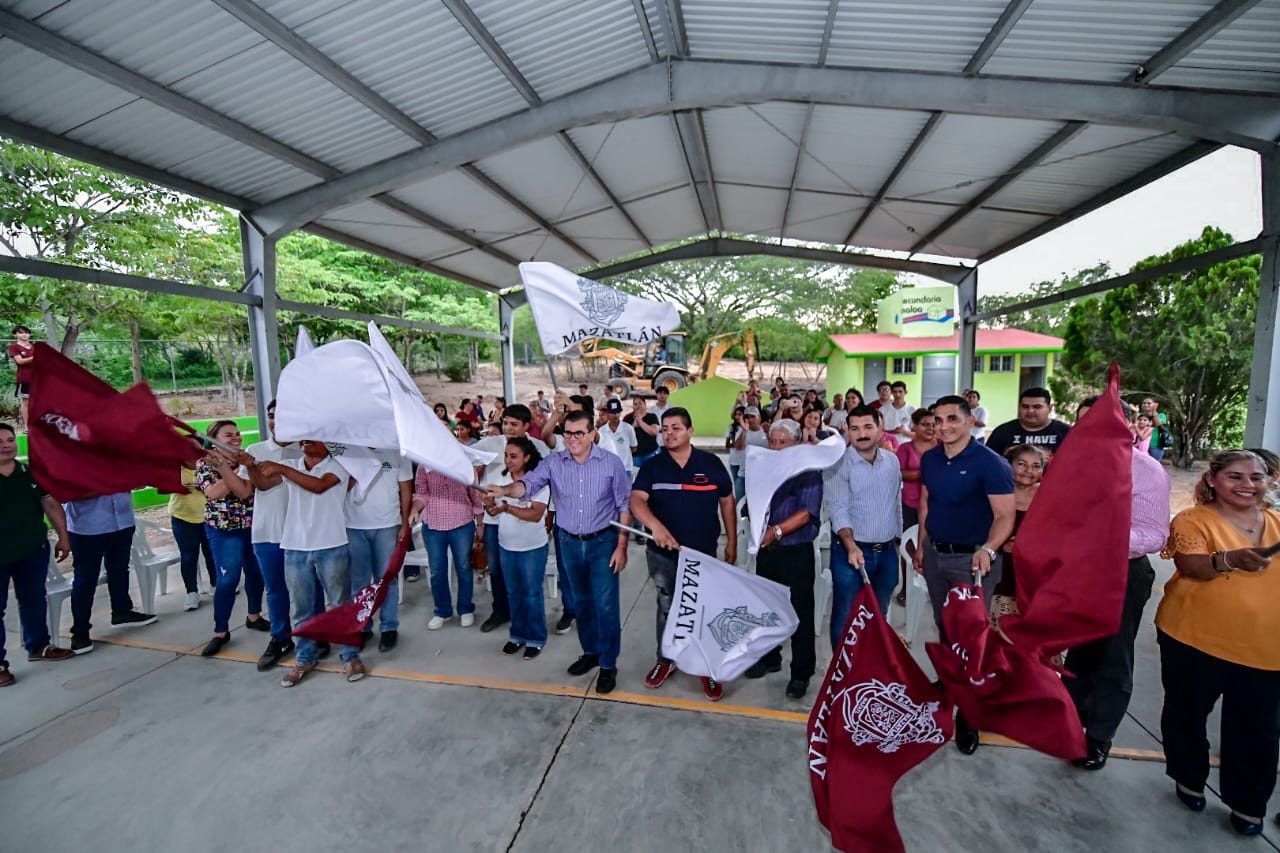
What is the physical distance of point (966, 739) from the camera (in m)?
3.22

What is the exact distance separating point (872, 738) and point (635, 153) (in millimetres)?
8559

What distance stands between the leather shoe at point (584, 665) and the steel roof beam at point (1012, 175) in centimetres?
765

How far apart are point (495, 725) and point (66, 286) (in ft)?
46.4

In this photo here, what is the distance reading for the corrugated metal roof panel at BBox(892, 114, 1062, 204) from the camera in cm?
680

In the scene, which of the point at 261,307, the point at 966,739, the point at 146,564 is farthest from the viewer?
the point at 261,307

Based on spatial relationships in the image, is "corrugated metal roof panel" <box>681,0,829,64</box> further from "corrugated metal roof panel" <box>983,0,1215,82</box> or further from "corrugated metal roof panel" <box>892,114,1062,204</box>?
"corrugated metal roof panel" <box>892,114,1062,204</box>

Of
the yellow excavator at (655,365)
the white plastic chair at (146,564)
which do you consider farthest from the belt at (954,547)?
the yellow excavator at (655,365)

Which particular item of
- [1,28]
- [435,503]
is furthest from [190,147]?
[435,503]

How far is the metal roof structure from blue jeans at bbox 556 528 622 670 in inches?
186

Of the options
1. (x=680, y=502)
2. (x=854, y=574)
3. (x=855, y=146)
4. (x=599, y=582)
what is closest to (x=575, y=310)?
(x=680, y=502)

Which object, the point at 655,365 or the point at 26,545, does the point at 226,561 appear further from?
the point at 655,365

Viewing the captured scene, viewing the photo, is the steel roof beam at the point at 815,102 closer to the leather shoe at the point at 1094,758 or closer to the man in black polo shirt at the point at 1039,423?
the man in black polo shirt at the point at 1039,423

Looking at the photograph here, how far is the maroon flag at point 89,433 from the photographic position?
3.47 meters

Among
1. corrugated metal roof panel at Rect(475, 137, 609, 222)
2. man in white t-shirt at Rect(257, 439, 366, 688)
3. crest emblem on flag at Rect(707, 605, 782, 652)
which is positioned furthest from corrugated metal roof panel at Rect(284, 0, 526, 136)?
crest emblem on flag at Rect(707, 605, 782, 652)
